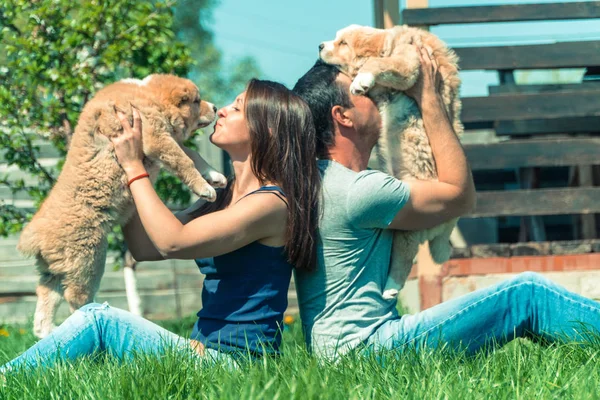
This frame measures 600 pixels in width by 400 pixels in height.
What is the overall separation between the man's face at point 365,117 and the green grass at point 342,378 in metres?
0.93

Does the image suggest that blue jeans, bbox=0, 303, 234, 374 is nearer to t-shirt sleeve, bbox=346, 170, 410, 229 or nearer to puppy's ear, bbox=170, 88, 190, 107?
t-shirt sleeve, bbox=346, 170, 410, 229

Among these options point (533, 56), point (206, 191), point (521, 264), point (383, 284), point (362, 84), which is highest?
point (533, 56)

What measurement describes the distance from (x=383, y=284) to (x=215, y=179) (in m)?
0.81

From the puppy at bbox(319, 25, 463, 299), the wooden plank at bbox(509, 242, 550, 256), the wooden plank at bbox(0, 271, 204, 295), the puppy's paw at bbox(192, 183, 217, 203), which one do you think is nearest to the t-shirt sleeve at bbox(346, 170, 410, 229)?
the puppy at bbox(319, 25, 463, 299)

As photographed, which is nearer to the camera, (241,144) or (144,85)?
(241,144)

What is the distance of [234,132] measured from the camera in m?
2.87

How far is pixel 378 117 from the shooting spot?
3.12 meters

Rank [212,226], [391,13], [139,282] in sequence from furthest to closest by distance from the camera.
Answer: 1. [139,282]
2. [391,13]
3. [212,226]

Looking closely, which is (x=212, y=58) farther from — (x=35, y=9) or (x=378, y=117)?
(x=378, y=117)

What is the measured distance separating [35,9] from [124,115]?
213cm

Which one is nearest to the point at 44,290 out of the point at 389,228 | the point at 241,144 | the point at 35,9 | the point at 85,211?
the point at 85,211

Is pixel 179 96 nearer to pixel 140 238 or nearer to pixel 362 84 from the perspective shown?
pixel 140 238

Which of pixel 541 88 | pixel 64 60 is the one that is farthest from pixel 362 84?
pixel 541 88

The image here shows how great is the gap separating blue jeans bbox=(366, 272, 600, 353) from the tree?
8.39 feet
